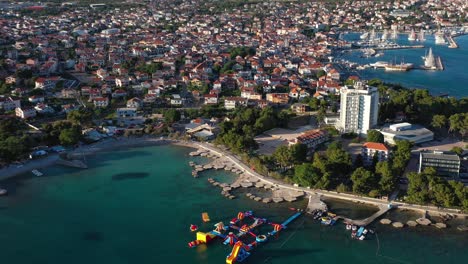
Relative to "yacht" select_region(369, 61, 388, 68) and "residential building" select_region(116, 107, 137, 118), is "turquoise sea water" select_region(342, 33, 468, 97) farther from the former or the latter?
"residential building" select_region(116, 107, 137, 118)

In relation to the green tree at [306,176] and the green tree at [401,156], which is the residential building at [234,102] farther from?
the green tree at [306,176]

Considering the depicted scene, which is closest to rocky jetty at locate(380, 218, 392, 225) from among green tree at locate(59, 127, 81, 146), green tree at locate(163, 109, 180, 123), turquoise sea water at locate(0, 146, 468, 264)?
turquoise sea water at locate(0, 146, 468, 264)

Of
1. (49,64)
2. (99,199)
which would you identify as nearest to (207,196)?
(99,199)

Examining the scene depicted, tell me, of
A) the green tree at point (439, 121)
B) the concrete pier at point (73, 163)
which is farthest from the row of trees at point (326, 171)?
the concrete pier at point (73, 163)

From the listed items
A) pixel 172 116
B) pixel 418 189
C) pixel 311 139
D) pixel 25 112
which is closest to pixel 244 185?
pixel 311 139

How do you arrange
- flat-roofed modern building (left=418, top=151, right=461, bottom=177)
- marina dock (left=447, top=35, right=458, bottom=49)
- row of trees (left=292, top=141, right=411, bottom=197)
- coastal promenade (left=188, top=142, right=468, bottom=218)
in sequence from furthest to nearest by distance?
marina dock (left=447, top=35, right=458, bottom=49), flat-roofed modern building (left=418, top=151, right=461, bottom=177), row of trees (left=292, top=141, right=411, bottom=197), coastal promenade (left=188, top=142, right=468, bottom=218)

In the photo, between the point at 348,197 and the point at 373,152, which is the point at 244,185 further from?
the point at 373,152
